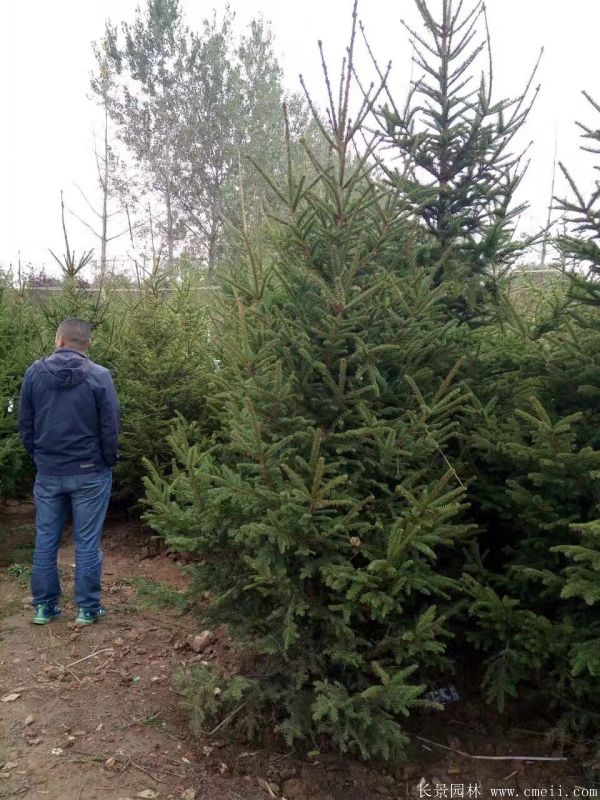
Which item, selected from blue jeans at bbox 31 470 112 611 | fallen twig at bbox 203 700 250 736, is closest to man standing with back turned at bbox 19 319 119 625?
blue jeans at bbox 31 470 112 611

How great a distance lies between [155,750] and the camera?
3.17 m

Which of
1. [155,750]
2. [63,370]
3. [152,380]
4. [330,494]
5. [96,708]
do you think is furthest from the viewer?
[152,380]

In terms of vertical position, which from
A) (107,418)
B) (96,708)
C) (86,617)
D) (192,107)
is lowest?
(96,708)

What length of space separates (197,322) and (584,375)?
4971mm

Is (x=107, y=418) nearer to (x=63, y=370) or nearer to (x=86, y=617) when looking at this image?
(x=63, y=370)

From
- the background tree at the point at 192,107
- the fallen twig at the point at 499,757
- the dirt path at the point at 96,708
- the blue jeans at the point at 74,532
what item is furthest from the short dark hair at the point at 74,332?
the background tree at the point at 192,107

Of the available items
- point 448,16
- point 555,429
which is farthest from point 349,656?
point 448,16

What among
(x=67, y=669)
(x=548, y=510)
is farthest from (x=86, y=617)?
(x=548, y=510)

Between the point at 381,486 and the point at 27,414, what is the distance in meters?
2.86

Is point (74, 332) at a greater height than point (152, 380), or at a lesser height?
greater

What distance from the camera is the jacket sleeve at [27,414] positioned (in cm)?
449

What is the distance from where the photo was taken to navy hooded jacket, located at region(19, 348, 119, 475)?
14.3 feet

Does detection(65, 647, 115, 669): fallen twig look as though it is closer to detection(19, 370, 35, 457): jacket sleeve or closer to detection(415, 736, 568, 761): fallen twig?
detection(19, 370, 35, 457): jacket sleeve

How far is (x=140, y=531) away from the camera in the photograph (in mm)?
6477
